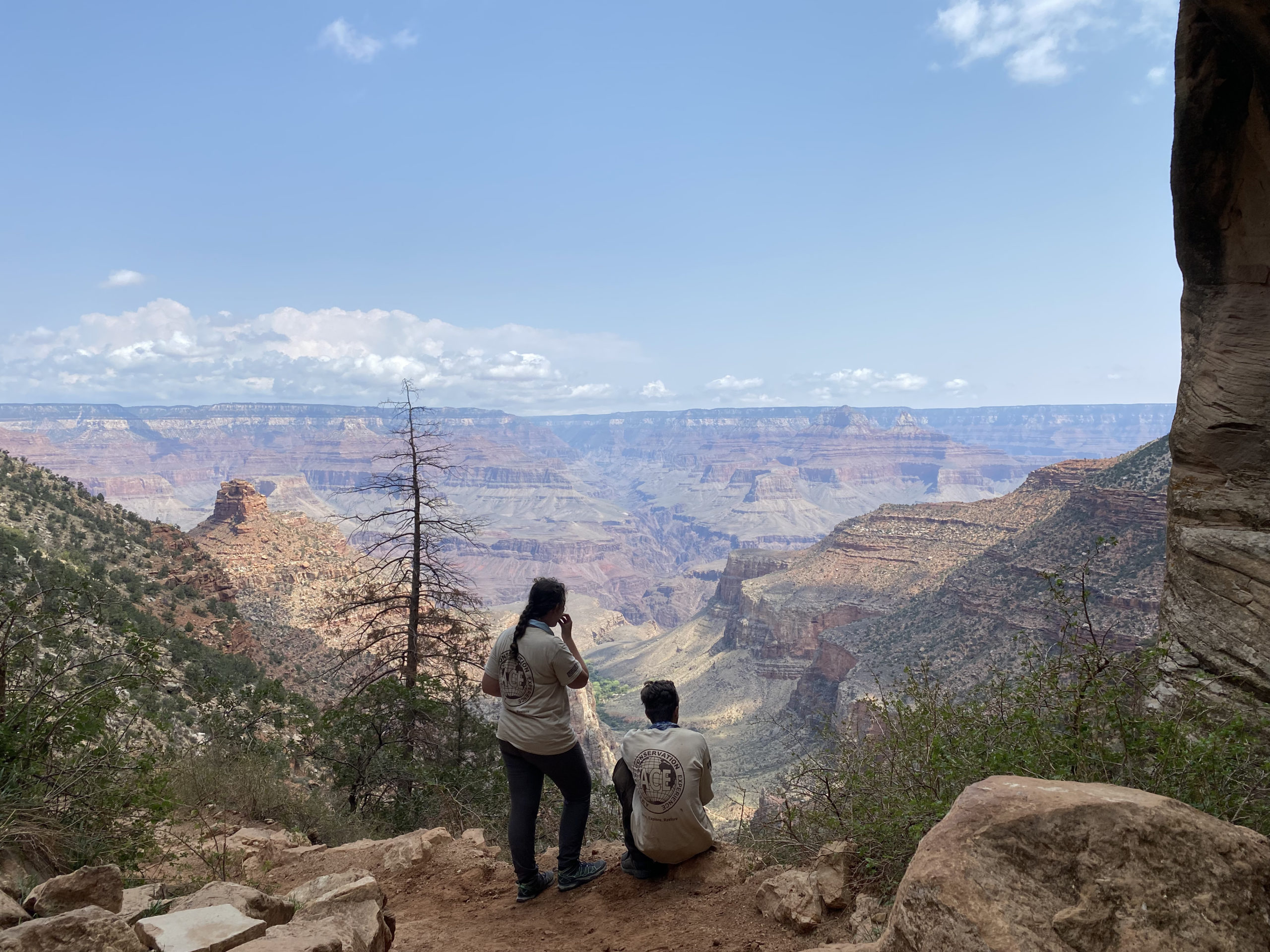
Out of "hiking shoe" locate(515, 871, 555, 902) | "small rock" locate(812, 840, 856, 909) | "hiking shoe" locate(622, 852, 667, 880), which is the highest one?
"small rock" locate(812, 840, 856, 909)

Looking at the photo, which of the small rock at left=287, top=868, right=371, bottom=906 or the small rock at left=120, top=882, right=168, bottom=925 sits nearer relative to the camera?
the small rock at left=120, top=882, right=168, bottom=925

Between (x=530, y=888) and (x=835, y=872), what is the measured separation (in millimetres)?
2017

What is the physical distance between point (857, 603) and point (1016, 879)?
201ft

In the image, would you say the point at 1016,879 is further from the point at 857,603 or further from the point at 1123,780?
the point at 857,603

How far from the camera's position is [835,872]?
14.1 ft

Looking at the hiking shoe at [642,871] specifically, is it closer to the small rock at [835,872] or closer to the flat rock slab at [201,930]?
the small rock at [835,872]

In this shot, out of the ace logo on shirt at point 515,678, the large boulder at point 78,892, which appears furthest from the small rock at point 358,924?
the ace logo on shirt at point 515,678

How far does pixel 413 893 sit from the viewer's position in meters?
5.24

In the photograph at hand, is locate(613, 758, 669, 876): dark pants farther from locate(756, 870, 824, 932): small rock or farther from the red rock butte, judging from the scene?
the red rock butte

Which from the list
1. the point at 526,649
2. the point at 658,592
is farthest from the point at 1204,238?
the point at 658,592

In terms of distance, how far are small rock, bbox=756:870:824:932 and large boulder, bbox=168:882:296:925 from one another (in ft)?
8.74

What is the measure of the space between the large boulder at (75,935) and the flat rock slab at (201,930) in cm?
20

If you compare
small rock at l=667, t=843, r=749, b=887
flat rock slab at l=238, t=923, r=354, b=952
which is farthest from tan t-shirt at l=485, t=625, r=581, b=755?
flat rock slab at l=238, t=923, r=354, b=952

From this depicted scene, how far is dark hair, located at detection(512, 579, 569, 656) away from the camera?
456cm
